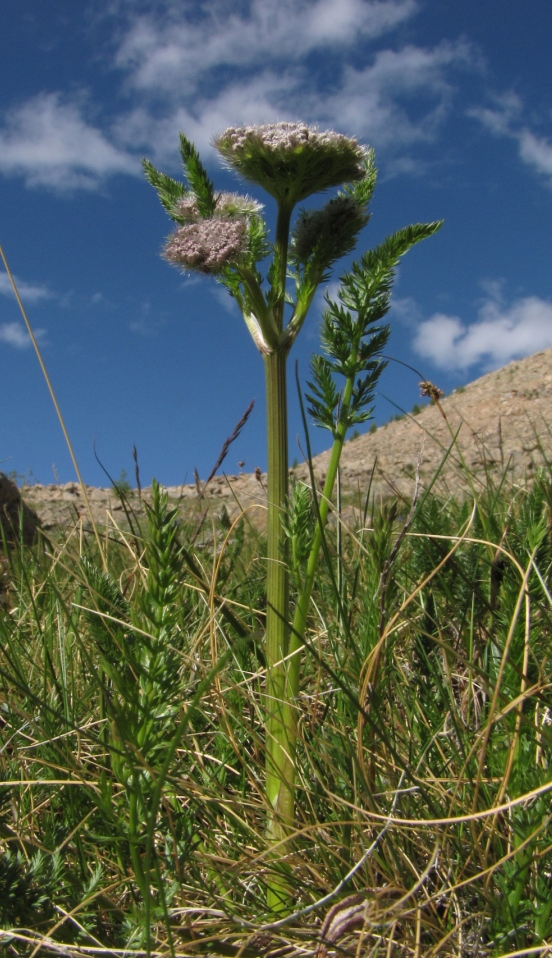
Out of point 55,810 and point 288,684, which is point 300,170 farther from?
point 55,810

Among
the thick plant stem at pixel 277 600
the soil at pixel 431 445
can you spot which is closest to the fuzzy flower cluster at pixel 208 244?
the thick plant stem at pixel 277 600

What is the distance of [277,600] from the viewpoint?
173 centimetres

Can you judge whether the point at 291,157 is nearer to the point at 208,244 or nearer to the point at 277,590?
the point at 208,244

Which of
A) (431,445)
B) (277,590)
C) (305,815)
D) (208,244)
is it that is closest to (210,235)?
(208,244)

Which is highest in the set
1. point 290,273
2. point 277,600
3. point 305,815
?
point 290,273

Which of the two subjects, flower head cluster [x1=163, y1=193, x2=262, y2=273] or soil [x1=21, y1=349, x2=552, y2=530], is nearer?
flower head cluster [x1=163, y1=193, x2=262, y2=273]

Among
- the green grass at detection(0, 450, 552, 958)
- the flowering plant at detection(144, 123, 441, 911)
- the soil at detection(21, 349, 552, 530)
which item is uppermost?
the soil at detection(21, 349, 552, 530)

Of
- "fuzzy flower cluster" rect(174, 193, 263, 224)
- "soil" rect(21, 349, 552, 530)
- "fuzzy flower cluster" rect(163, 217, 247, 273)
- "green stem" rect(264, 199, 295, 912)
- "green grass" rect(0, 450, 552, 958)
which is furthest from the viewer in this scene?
"soil" rect(21, 349, 552, 530)

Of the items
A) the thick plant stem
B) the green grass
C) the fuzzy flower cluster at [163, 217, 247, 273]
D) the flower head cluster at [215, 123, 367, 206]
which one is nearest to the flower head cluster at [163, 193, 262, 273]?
the fuzzy flower cluster at [163, 217, 247, 273]

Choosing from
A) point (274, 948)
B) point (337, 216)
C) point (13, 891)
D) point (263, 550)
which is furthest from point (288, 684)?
point (263, 550)

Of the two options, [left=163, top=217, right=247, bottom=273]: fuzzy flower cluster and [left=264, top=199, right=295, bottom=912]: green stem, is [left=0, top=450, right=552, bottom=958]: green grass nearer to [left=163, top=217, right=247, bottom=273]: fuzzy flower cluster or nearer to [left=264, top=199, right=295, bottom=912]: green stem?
[left=264, top=199, right=295, bottom=912]: green stem

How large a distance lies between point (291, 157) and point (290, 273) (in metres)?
0.28

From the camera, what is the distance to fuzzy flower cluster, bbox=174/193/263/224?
2.00 meters

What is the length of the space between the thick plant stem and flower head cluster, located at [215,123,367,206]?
47cm
